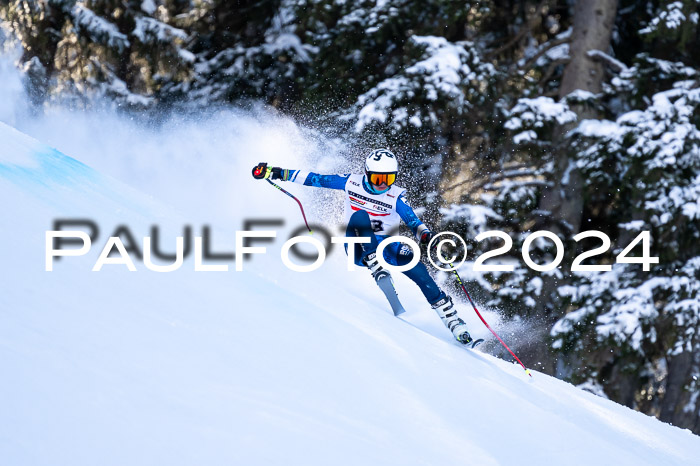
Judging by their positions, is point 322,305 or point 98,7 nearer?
point 322,305

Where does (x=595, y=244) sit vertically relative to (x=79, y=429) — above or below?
above

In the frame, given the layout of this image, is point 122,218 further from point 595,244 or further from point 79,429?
point 595,244

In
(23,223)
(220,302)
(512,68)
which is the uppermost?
(512,68)

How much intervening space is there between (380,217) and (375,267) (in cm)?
43

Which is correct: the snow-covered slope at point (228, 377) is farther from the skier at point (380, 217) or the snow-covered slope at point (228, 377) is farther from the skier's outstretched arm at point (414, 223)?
the skier's outstretched arm at point (414, 223)

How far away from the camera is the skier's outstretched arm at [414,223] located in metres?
6.38

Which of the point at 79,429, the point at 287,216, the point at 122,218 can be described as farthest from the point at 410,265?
the point at 287,216

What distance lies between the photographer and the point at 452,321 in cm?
646

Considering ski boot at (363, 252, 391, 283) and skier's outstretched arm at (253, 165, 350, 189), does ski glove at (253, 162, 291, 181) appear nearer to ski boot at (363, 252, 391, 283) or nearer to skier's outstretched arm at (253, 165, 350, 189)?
skier's outstretched arm at (253, 165, 350, 189)

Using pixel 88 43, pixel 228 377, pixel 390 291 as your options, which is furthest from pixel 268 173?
pixel 88 43

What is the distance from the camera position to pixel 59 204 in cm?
518

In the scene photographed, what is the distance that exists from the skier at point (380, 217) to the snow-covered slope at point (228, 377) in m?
0.35

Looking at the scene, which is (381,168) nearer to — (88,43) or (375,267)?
(375,267)

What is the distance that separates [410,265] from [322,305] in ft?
4.16
